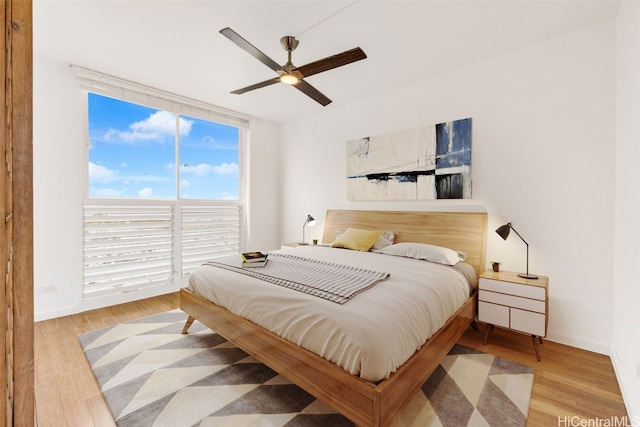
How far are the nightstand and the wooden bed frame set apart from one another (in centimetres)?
15

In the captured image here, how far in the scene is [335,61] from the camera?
2072mm

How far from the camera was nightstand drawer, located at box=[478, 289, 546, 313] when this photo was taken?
A: 215 cm

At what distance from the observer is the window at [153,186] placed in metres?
3.21

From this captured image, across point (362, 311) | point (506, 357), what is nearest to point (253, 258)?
point (362, 311)

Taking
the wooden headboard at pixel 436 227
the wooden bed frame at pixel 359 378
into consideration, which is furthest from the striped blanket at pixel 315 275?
the wooden headboard at pixel 436 227

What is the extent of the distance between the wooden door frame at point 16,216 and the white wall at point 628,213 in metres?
2.52

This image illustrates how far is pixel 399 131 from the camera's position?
3.43 m

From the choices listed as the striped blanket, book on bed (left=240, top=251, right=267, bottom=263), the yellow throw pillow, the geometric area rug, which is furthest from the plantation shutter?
the yellow throw pillow

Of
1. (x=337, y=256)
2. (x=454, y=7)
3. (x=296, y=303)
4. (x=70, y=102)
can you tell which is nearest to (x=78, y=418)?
(x=296, y=303)

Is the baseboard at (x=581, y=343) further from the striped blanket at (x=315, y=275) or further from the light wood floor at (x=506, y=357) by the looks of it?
the striped blanket at (x=315, y=275)

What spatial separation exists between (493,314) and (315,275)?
158cm

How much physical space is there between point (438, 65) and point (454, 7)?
34.6 inches

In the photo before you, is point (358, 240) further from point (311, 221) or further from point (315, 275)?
point (315, 275)

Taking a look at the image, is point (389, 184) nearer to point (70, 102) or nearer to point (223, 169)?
point (223, 169)
